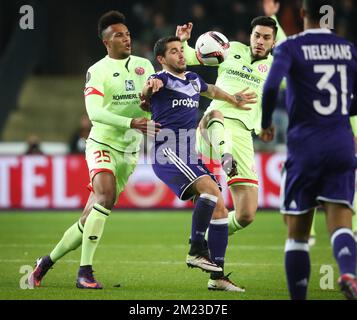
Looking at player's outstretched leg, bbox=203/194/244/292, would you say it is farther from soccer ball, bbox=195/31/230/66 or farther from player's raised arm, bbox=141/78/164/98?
soccer ball, bbox=195/31/230/66

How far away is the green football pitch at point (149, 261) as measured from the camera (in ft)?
26.8

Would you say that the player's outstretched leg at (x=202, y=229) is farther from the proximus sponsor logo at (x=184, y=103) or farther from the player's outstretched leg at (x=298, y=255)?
the player's outstretched leg at (x=298, y=255)

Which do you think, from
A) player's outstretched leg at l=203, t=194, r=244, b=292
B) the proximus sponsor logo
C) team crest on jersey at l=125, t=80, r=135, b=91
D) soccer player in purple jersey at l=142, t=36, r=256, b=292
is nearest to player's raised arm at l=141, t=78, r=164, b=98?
soccer player in purple jersey at l=142, t=36, r=256, b=292

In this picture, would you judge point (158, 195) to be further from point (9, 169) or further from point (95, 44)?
point (95, 44)

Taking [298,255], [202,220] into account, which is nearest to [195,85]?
[202,220]

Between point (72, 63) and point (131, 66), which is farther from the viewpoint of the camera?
point (72, 63)

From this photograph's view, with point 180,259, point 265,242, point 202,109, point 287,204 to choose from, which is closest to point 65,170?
point 202,109

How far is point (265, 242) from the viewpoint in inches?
500

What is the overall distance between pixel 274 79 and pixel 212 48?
265 centimetres

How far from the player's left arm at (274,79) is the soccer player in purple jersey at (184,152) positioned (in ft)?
6.15

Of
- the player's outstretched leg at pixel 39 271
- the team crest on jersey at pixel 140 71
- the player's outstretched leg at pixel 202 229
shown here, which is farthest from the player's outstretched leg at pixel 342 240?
the player's outstretched leg at pixel 39 271

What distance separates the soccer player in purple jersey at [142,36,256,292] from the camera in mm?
8227

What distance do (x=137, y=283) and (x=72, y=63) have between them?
15.3 metres
